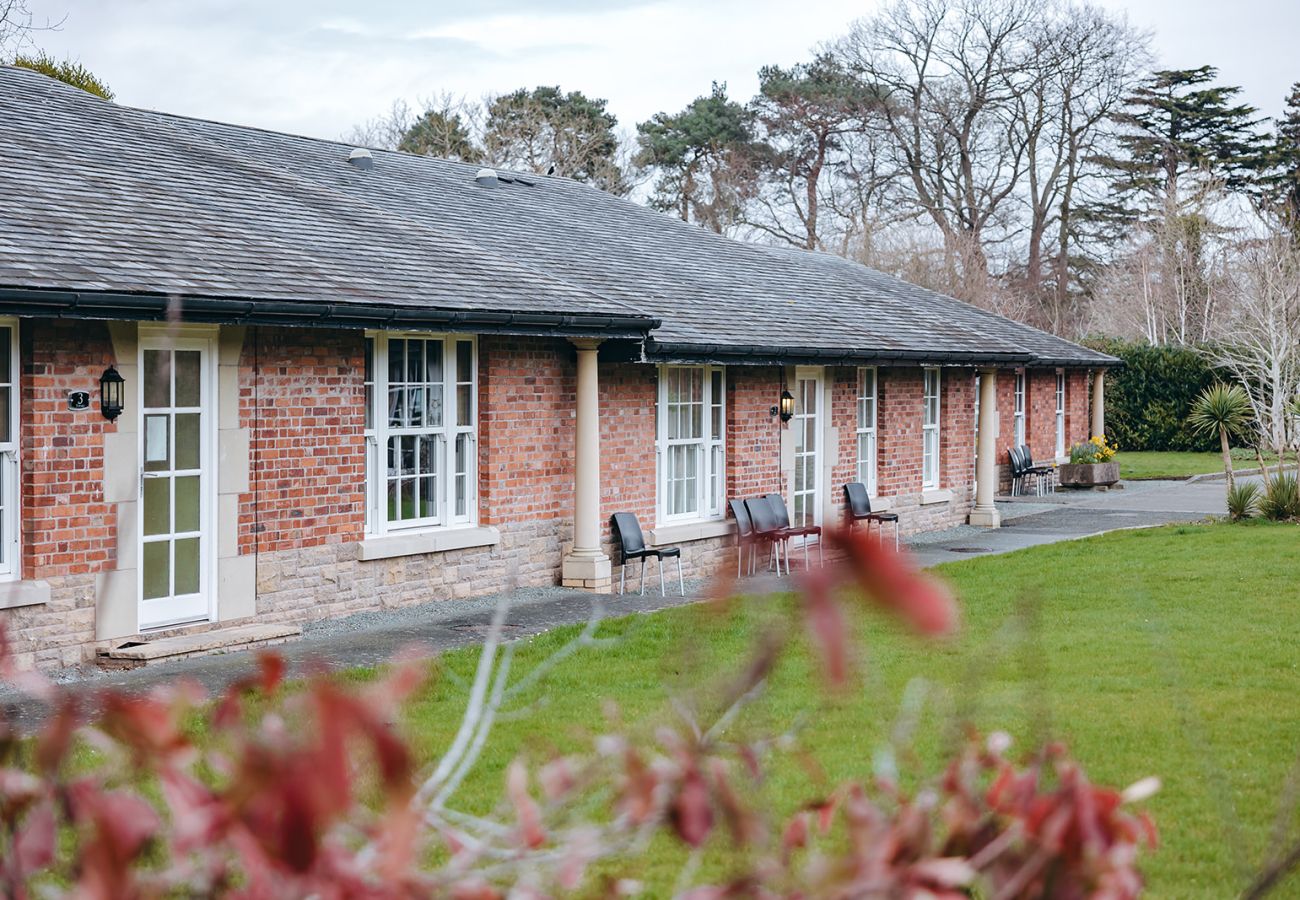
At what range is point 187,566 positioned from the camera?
1132 centimetres

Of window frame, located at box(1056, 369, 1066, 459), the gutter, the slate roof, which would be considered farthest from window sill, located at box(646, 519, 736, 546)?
window frame, located at box(1056, 369, 1066, 459)

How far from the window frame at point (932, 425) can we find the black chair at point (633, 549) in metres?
7.49

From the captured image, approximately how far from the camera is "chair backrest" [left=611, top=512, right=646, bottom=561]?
14.9 m

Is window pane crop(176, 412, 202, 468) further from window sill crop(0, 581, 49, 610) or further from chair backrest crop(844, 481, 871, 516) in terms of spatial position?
chair backrest crop(844, 481, 871, 516)

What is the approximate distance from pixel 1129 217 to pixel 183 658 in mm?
43476

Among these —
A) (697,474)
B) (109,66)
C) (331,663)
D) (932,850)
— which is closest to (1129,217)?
(109,66)

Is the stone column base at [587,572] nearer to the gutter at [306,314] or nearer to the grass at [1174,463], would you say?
the gutter at [306,314]

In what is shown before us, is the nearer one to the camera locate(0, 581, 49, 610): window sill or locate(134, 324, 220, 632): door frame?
locate(0, 581, 49, 610): window sill

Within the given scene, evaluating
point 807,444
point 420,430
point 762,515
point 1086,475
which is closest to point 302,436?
point 420,430

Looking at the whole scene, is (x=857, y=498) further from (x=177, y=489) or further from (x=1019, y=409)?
(x=1019, y=409)

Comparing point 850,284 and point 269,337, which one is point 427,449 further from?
point 850,284

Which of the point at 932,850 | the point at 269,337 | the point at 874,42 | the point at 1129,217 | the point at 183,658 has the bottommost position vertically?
the point at 183,658

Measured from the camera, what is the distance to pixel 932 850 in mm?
1844

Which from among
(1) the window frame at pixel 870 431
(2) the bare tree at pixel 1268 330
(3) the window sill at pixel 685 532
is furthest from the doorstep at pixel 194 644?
(2) the bare tree at pixel 1268 330
